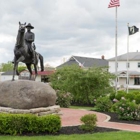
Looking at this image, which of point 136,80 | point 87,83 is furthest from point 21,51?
point 136,80

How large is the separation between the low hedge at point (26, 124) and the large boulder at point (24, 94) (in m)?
2.31

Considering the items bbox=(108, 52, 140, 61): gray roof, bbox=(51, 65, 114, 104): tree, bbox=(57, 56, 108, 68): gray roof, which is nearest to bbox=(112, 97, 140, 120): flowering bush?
bbox=(51, 65, 114, 104): tree

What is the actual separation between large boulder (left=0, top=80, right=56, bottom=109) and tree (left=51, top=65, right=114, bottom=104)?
13.3 metres

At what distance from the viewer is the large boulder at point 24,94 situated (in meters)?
12.7

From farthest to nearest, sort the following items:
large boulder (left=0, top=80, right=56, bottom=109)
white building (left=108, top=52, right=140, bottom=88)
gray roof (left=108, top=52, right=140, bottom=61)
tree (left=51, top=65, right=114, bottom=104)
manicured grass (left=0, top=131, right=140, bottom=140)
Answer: gray roof (left=108, top=52, right=140, bottom=61) < white building (left=108, top=52, right=140, bottom=88) < tree (left=51, top=65, right=114, bottom=104) < large boulder (left=0, top=80, right=56, bottom=109) < manicured grass (left=0, top=131, right=140, bottom=140)

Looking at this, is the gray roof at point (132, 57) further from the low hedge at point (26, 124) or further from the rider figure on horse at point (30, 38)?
the low hedge at point (26, 124)

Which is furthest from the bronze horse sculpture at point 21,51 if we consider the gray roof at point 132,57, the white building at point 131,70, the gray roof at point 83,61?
the gray roof at point 83,61

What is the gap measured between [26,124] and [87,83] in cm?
1691

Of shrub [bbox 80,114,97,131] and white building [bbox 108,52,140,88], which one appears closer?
shrub [bbox 80,114,97,131]

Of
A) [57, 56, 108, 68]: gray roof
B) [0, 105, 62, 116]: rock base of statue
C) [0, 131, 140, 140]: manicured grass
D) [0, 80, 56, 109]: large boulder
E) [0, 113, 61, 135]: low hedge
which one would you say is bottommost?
[0, 131, 140, 140]: manicured grass

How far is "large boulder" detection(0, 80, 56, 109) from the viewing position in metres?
12.7

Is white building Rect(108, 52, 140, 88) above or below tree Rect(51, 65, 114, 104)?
above

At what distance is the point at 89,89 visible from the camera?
27.2 metres

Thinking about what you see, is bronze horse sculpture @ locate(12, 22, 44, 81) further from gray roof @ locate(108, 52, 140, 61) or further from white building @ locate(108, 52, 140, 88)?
gray roof @ locate(108, 52, 140, 61)
